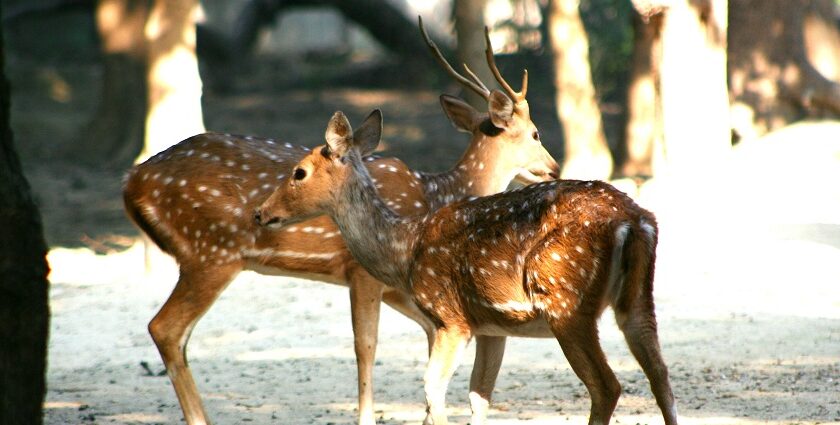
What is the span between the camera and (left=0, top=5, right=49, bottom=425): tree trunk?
192 inches

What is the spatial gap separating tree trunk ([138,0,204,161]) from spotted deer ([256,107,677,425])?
17.5ft

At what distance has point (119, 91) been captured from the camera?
19406mm

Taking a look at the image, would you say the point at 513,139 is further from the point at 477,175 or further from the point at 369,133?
the point at 369,133

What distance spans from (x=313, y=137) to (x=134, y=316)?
11065 millimetres

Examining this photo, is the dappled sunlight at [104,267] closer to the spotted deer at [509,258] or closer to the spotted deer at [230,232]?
→ the spotted deer at [230,232]

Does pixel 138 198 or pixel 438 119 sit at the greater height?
pixel 138 198

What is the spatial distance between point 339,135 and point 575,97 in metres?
9.65

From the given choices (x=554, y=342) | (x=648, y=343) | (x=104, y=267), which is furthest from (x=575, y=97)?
(x=648, y=343)

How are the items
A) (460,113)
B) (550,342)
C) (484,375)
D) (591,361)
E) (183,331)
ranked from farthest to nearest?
(550,342) < (460,113) < (183,331) < (484,375) < (591,361)

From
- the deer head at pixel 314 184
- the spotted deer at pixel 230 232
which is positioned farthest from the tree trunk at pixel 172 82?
the deer head at pixel 314 184

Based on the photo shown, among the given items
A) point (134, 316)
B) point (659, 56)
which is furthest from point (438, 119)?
point (134, 316)

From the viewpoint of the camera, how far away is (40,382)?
4996 mm

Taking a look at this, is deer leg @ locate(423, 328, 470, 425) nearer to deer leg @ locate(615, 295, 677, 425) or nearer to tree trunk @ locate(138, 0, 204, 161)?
deer leg @ locate(615, 295, 677, 425)

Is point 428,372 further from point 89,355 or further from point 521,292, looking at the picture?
point 89,355
